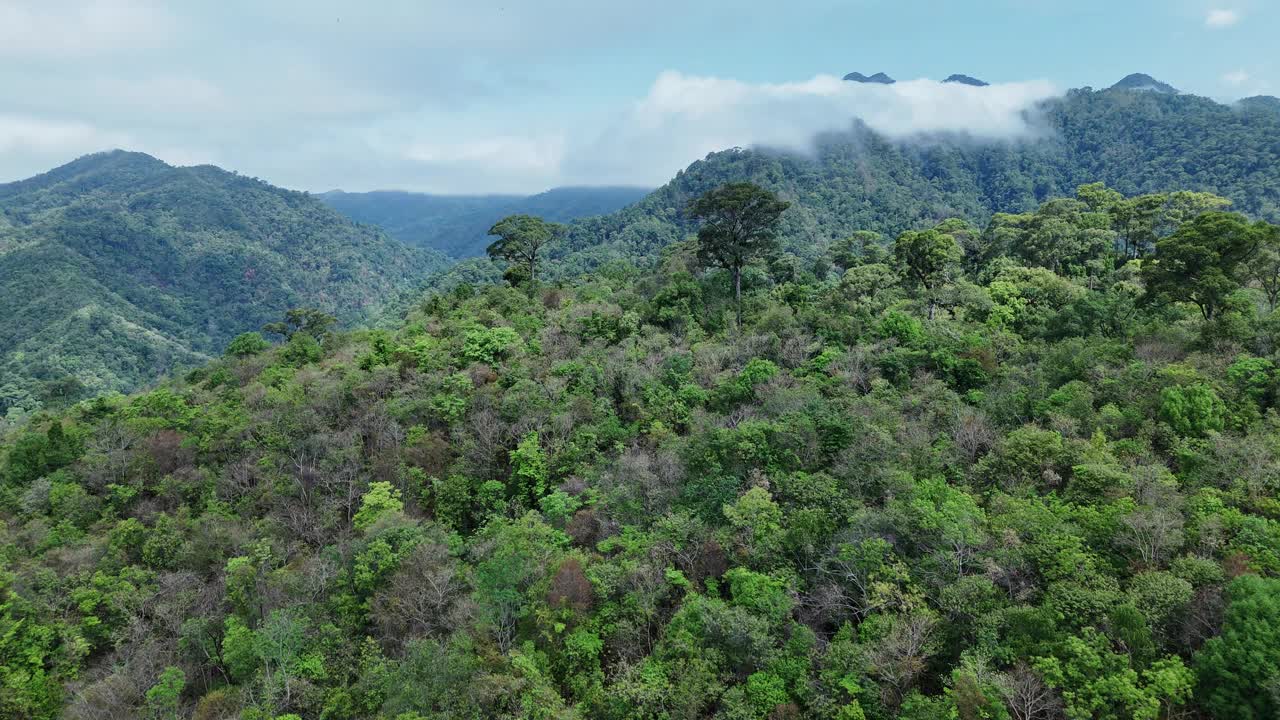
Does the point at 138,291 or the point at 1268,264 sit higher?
the point at 138,291

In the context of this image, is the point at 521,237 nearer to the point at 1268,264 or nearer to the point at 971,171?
the point at 1268,264

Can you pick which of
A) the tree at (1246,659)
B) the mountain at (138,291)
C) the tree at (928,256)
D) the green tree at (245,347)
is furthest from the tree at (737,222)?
the mountain at (138,291)

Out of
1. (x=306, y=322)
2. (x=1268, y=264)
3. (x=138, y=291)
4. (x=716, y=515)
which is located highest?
(x=138, y=291)

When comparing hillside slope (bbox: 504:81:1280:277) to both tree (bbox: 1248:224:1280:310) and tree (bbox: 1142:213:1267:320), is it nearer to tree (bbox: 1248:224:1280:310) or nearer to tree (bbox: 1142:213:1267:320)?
tree (bbox: 1248:224:1280:310)

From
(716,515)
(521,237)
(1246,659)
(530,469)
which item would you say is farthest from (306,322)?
(1246,659)

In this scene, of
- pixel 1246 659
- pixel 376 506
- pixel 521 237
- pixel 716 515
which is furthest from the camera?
pixel 521 237

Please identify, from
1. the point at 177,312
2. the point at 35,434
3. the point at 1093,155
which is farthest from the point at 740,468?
the point at 177,312
